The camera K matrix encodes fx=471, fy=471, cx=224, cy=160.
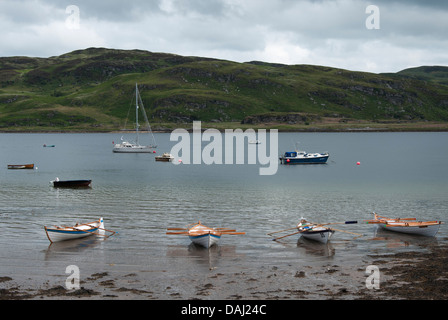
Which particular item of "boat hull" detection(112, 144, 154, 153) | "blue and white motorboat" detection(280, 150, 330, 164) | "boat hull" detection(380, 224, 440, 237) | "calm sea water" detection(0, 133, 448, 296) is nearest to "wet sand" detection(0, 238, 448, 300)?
"calm sea water" detection(0, 133, 448, 296)

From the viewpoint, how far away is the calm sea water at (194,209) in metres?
34.5

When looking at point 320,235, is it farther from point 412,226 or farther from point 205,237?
point 205,237

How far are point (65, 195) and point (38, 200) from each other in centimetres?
511

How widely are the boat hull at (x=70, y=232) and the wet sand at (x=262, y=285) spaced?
8.71 m

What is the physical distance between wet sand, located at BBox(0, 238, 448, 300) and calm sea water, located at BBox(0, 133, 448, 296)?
5.42 ft

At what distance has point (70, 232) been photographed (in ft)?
129

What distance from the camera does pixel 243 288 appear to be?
27.6 meters

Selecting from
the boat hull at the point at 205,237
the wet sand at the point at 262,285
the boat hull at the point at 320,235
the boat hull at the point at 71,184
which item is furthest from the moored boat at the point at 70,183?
the wet sand at the point at 262,285

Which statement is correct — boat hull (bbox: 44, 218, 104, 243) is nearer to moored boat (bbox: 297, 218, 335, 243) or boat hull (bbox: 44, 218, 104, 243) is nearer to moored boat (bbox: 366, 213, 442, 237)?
moored boat (bbox: 297, 218, 335, 243)

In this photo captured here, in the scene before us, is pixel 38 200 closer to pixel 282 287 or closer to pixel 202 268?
pixel 202 268

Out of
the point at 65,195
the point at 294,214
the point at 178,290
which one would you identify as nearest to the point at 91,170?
the point at 65,195

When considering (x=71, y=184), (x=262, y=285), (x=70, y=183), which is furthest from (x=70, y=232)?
(x=70, y=183)

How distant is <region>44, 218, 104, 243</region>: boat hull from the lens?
38531 millimetres

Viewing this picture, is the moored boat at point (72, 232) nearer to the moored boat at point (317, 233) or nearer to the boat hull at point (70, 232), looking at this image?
the boat hull at point (70, 232)
